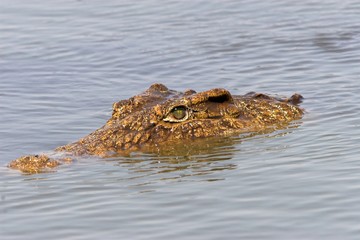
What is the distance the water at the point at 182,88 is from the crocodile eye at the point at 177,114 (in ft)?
2.28

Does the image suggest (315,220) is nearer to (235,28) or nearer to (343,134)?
(343,134)

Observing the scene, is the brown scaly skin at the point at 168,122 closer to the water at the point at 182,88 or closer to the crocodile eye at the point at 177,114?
the crocodile eye at the point at 177,114

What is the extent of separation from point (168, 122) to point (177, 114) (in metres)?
0.15

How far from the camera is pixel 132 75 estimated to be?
1764 cm

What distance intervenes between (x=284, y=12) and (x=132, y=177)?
1177 centimetres

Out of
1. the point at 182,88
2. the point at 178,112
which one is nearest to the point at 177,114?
the point at 178,112

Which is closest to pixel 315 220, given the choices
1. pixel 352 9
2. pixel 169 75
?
pixel 169 75

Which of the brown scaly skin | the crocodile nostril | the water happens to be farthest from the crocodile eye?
the water

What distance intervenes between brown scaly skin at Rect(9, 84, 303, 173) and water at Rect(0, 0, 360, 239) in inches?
16.2

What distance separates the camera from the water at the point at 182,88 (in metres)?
9.16

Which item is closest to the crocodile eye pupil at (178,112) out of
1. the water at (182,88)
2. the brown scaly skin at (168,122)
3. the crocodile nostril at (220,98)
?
the brown scaly skin at (168,122)

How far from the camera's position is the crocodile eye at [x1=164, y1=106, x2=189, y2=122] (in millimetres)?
12570

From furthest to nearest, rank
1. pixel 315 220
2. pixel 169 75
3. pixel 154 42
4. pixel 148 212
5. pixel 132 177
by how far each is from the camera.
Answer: pixel 154 42 → pixel 169 75 → pixel 132 177 → pixel 148 212 → pixel 315 220

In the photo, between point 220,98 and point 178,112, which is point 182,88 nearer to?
point 220,98
